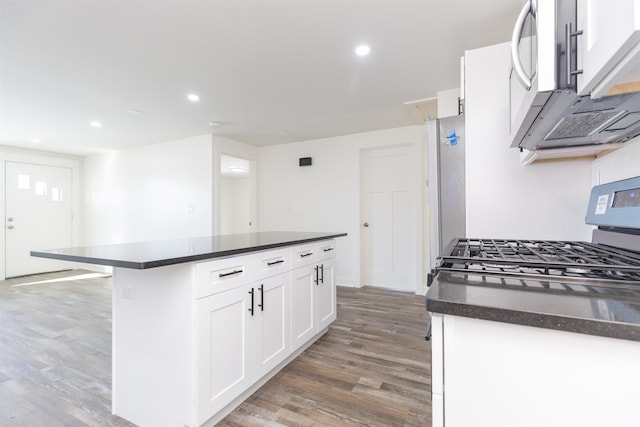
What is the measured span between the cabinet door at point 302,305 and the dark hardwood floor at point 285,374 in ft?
0.60

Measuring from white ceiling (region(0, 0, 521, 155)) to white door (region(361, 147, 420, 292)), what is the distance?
73 centimetres

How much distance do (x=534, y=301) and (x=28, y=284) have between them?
22.1 feet

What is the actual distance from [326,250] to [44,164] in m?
6.20

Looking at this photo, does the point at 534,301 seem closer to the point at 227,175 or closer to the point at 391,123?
the point at 391,123

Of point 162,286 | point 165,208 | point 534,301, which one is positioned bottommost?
point 162,286

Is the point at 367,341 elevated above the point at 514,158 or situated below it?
below

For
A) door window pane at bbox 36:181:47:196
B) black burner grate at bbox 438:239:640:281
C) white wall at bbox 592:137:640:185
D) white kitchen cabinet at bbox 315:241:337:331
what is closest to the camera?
black burner grate at bbox 438:239:640:281

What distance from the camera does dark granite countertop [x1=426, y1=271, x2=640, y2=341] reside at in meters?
0.50

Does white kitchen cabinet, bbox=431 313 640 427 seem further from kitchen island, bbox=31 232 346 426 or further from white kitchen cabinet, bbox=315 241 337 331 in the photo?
white kitchen cabinet, bbox=315 241 337 331

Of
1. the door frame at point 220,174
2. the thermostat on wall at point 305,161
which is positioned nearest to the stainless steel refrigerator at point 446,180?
the thermostat on wall at point 305,161

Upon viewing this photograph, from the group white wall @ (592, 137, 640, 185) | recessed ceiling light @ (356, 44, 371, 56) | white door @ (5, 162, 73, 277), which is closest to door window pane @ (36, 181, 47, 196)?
white door @ (5, 162, 73, 277)

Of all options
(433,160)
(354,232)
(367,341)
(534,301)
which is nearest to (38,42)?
(433,160)

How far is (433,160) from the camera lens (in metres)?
1.90

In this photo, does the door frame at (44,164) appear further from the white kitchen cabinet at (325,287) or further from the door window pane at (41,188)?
the white kitchen cabinet at (325,287)
